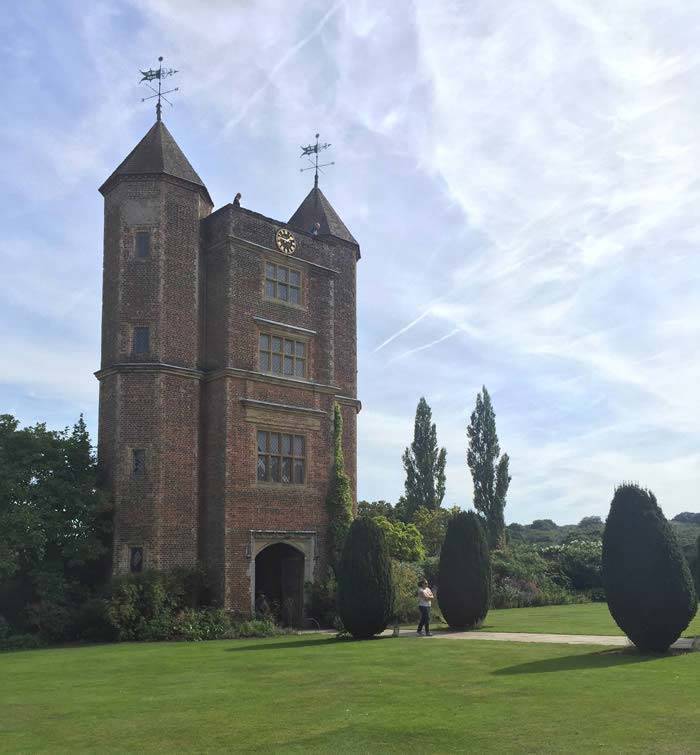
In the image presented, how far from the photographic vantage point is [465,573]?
22656 mm

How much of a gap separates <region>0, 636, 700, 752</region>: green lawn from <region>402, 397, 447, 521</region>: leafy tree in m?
39.5

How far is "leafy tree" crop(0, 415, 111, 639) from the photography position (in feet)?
75.1

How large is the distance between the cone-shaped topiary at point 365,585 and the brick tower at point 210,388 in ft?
19.4

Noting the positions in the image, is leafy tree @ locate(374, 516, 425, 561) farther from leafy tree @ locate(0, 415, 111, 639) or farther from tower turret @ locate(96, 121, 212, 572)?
leafy tree @ locate(0, 415, 111, 639)

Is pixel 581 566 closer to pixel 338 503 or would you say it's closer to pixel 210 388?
pixel 338 503

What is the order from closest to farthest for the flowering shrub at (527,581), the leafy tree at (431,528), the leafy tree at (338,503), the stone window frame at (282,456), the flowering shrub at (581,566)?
the stone window frame at (282,456) < the leafy tree at (338,503) < the flowering shrub at (527,581) < the flowering shrub at (581,566) < the leafy tree at (431,528)

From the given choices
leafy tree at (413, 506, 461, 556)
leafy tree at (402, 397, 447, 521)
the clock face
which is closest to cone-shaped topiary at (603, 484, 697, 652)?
the clock face

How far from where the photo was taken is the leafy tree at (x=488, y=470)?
2170 inches

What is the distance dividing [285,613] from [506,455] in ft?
106

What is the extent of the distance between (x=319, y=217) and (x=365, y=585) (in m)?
18.4

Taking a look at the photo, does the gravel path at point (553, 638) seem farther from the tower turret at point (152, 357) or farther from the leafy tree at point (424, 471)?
the leafy tree at point (424, 471)

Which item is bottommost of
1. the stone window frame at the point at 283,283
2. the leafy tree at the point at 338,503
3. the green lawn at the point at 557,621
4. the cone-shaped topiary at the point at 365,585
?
the green lawn at the point at 557,621

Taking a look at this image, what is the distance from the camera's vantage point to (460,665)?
1499 cm

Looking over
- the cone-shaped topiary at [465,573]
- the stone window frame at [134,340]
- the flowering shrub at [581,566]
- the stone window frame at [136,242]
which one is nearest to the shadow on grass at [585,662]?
the cone-shaped topiary at [465,573]
